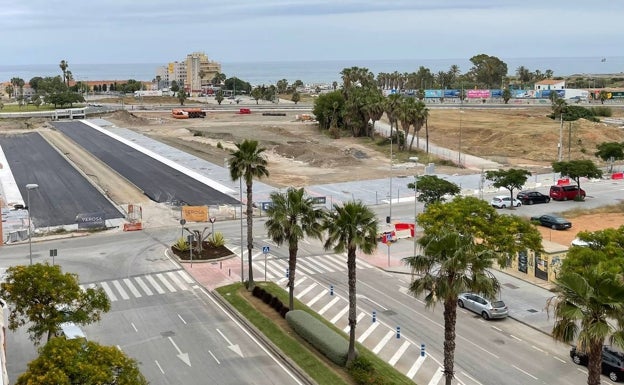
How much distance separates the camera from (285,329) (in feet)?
121

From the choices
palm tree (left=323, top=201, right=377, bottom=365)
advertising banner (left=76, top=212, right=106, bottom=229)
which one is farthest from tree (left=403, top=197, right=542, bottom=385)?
advertising banner (left=76, top=212, right=106, bottom=229)

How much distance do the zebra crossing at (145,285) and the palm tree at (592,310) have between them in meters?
28.8

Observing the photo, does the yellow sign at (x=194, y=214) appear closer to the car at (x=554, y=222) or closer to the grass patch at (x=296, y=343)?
the grass patch at (x=296, y=343)

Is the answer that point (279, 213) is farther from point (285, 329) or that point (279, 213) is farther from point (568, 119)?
point (568, 119)

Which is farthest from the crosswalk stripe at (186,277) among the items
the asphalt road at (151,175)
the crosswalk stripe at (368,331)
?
the asphalt road at (151,175)

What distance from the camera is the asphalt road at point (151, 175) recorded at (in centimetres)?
Result: 7556

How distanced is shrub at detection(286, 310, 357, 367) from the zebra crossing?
37.5 feet

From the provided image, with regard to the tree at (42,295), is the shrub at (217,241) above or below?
below

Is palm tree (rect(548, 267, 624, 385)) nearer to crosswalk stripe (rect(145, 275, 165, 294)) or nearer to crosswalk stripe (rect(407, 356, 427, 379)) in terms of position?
crosswalk stripe (rect(407, 356, 427, 379))

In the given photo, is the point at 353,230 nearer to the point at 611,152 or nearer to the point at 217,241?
the point at 217,241

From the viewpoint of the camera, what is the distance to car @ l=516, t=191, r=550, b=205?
7194 centimetres

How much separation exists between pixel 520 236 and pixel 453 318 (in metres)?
19.8

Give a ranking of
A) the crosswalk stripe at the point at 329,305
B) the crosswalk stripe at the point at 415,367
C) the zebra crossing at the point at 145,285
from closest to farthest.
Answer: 1. the crosswalk stripe at the point at 415,367
2. the crosswalk stripe at the point at 329,305
3. the zebra crossing at the point at 145,285

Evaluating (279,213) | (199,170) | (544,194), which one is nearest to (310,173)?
(199,170)
